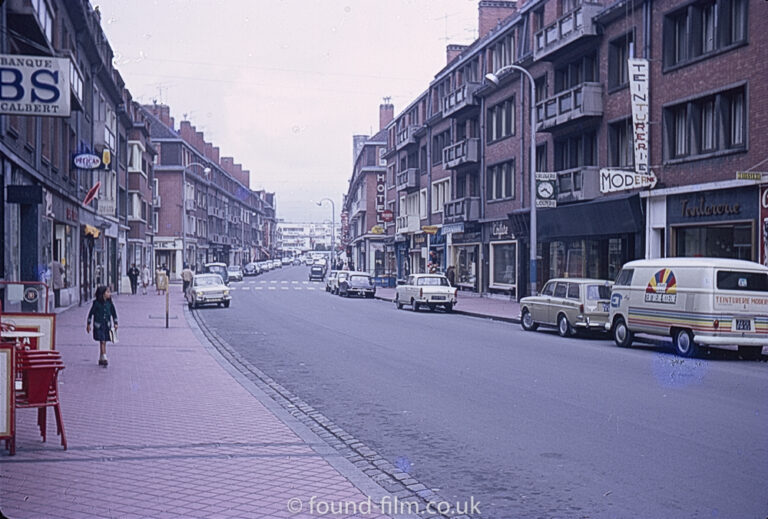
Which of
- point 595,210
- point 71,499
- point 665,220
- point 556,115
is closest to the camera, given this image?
point 71,499

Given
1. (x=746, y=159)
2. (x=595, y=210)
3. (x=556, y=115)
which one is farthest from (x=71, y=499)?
(x=556, y=115)

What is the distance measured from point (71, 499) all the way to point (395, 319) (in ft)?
70.5

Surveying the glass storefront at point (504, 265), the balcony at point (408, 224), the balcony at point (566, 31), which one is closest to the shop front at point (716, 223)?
the balcony at point (566, 31)

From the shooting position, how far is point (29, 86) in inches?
340

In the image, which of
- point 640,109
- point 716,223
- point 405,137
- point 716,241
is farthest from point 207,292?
point 405,137

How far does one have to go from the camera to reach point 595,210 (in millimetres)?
28984

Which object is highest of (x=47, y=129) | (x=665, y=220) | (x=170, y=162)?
(x=170, y=162)

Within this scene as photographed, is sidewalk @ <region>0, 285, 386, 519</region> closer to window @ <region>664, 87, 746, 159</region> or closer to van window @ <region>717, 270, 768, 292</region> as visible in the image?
van window @ <region>717, 270, 768, 292</region>

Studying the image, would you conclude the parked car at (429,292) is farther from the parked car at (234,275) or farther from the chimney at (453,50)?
the parked car at (234,275)

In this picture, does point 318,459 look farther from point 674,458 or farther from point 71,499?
point 674,458

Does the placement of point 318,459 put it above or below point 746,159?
below

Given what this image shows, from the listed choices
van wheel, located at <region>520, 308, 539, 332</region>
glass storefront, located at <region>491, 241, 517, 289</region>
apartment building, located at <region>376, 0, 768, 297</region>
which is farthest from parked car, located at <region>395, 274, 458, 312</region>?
van wheel, located at <region>520, 308, 539, 332</region>

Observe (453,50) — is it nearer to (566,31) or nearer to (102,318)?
(566,31)

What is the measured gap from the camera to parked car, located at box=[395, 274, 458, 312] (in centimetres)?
3231
